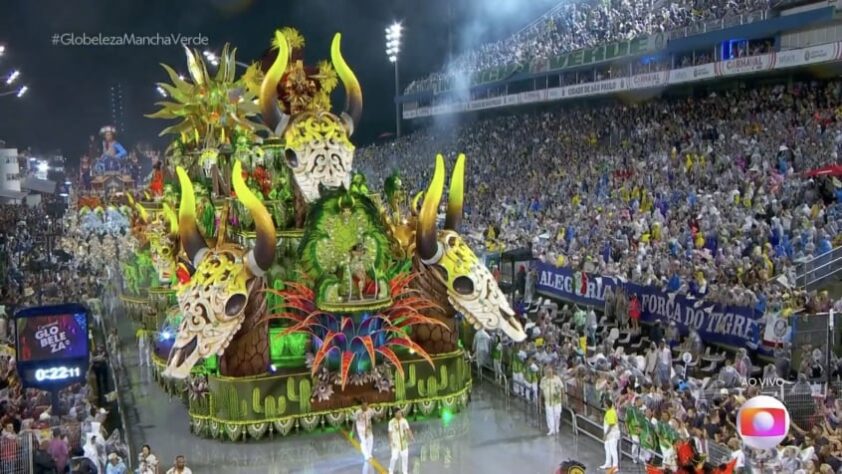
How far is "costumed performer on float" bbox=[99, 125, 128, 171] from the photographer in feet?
138

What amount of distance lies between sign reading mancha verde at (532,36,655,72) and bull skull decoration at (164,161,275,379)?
73.7ft

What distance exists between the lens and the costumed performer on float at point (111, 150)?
1651 inches

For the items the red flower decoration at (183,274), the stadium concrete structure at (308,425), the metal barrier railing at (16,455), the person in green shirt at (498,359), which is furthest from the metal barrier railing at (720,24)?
the metal barrier railing at (16,455)

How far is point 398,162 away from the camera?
2085 inches

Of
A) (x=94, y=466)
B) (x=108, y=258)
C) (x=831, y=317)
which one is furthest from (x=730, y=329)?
(x=108, y=258)

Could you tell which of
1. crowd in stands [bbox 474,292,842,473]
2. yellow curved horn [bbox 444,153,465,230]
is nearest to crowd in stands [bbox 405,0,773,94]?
crowd in stands [bbox 474,292,842,473]

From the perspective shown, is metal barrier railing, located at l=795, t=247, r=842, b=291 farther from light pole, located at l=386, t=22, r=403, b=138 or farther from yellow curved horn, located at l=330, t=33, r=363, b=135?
light pole, located at l=386, t=22, r=403, b=138

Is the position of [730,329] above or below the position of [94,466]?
above

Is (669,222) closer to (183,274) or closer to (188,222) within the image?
(183,274)

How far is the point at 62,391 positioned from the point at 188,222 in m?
3.62

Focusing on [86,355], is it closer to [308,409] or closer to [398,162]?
[308,409]

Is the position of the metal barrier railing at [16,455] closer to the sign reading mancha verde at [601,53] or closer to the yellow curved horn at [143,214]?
the yellow curved horn at [143,214]

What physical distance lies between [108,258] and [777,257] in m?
24.0

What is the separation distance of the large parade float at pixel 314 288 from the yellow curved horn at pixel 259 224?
2cm
